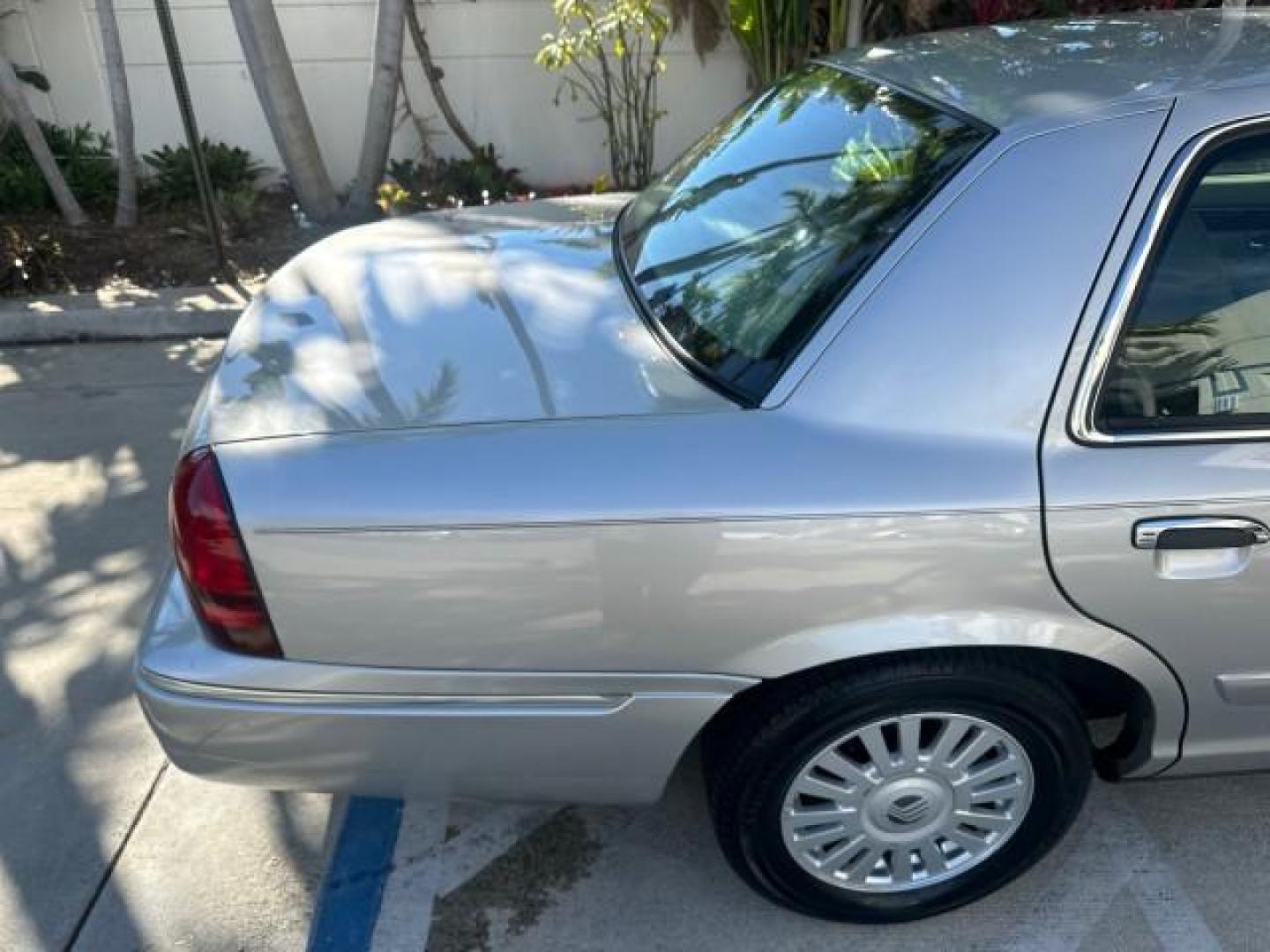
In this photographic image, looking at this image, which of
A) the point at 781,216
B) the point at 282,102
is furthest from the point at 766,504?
the point at 282,102

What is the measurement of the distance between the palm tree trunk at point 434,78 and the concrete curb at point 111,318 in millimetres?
2362

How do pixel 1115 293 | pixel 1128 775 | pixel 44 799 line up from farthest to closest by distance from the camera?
1. pixel 44 799
2. pixel 1128 775
3. pixel 1115 293

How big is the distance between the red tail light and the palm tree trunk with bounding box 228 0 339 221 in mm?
4866

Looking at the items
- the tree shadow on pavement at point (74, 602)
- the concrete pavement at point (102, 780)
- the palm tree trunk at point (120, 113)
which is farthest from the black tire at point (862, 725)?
the palm tree trunk at point (120, 113)

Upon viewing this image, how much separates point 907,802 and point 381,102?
18.1 ft

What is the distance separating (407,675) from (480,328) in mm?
749

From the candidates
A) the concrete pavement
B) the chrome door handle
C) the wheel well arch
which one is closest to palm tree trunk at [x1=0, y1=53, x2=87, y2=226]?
the concrete pavement

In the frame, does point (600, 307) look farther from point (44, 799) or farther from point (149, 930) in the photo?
point (44, 799)

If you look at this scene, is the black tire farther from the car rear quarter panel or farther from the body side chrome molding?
the body side chrome molding

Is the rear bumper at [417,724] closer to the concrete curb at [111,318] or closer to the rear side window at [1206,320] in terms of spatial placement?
the rear side window at [1206,320]

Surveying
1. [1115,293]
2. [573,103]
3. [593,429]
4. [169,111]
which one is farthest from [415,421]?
[169,111]

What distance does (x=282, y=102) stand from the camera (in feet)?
20.4

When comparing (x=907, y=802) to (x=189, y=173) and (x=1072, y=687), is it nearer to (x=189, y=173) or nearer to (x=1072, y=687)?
(x=1072, y=687)

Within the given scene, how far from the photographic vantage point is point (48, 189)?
6875 mm
